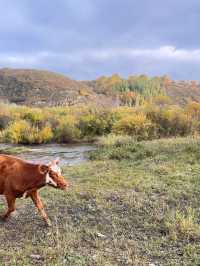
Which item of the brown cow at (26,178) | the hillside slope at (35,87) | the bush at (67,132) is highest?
the hillside slope at (35,87)

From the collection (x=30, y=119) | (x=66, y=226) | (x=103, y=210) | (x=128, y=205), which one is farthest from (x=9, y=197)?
(x=30, y=119)

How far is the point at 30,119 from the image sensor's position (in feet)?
80.7

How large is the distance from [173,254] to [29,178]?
2410 millimetres

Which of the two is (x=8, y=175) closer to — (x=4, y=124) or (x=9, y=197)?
(x=9, y=197)

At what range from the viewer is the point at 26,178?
6094 mm

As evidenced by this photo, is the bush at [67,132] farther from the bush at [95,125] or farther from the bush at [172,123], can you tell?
the bush at [172,123]

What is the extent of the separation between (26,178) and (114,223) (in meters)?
1.58

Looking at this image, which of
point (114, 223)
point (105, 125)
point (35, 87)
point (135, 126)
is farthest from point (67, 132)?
point (35, 87)

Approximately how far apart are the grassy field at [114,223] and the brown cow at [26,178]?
0.53 metres

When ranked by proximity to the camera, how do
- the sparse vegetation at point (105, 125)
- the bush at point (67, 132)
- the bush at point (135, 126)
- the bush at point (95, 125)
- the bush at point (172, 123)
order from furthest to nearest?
the bush at point (95, 125)
the bush at point (67, 132)
the bush at point (172, 123)
the sparse vegetation at point (105, 125)
the bush at point (135, 126)

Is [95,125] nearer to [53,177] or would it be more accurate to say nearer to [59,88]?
[53,177]

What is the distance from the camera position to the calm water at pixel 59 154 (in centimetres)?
1459

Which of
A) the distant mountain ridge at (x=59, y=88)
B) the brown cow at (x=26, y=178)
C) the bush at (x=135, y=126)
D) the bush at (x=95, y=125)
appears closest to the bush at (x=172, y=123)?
the bush at (x=135, y=126)

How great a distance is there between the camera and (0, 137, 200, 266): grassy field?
5.09 meters
